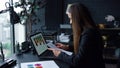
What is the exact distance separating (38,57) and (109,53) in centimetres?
213

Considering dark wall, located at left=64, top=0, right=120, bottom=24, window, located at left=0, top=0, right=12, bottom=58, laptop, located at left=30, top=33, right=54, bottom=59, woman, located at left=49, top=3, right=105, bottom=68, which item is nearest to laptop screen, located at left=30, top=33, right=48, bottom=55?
laptop, located at left=30, top=33, right=54, bottom=59

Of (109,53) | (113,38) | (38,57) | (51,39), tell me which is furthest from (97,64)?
(113,38)

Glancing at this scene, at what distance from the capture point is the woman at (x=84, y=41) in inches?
76.5

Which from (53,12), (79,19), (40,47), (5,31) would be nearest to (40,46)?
(40,47)

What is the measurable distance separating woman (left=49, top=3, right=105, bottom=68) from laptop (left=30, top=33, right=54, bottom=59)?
58 cm

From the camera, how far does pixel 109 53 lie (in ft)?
14.3

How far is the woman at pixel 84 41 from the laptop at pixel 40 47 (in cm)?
58

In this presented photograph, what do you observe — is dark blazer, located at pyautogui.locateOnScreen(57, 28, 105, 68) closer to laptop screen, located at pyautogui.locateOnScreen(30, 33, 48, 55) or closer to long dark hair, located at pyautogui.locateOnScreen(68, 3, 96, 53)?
long dark hair, located at pyautogui.locateOnScreen(68, 3, 96, 53)

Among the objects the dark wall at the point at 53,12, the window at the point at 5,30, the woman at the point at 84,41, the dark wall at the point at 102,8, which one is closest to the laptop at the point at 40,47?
the woman at the point at 84,41

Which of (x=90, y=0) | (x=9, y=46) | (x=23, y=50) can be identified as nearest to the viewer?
(x=23, y=50)

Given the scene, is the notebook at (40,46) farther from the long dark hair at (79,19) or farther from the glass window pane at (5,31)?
the glass window pane at (5,31)

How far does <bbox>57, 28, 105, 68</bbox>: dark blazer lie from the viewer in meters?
1.94

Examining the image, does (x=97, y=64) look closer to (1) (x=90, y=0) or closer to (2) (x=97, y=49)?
(2) (x=97, y=49)

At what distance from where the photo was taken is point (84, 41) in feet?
6.37
